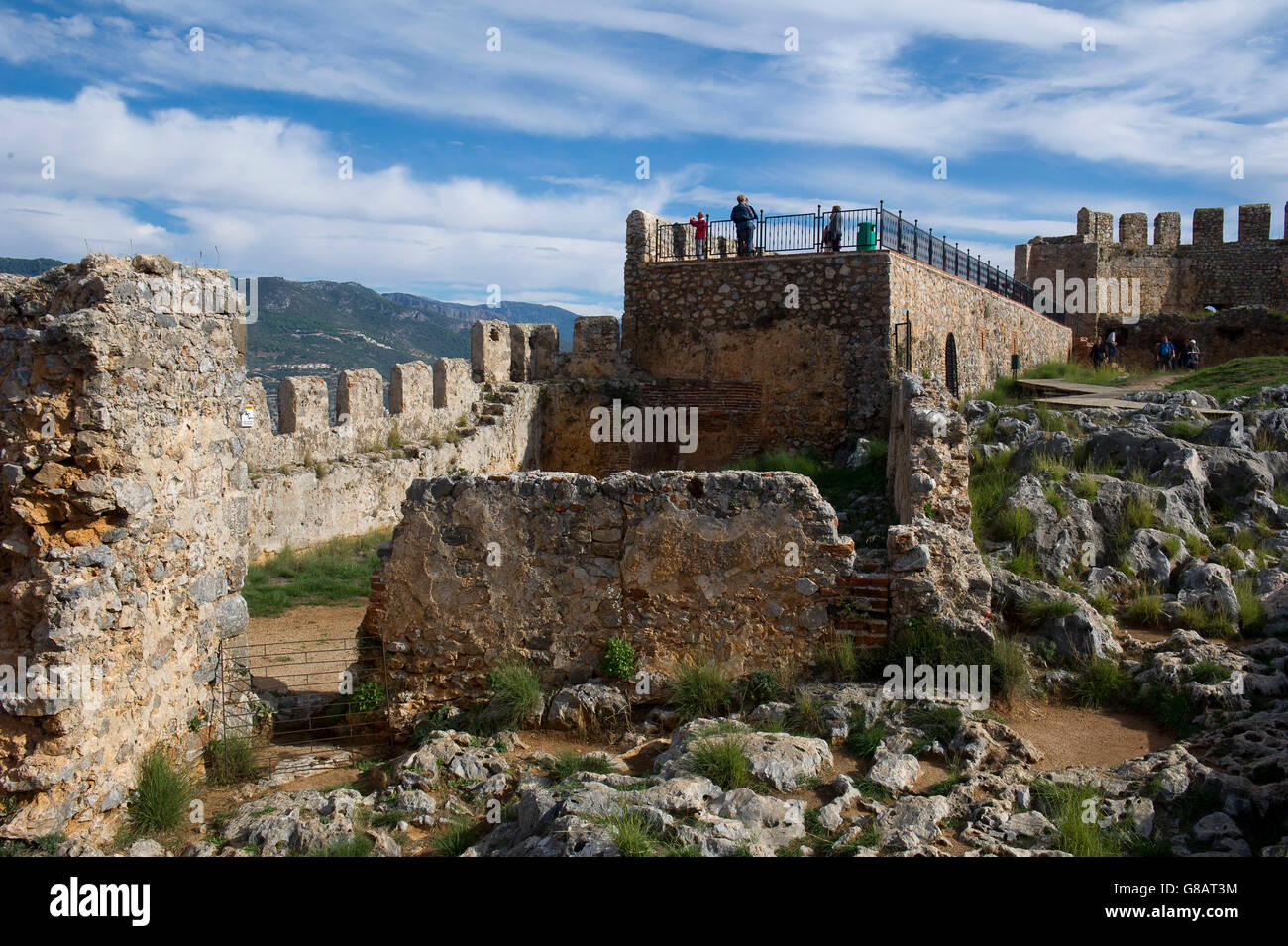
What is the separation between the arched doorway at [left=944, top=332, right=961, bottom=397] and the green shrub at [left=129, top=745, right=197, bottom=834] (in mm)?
16870

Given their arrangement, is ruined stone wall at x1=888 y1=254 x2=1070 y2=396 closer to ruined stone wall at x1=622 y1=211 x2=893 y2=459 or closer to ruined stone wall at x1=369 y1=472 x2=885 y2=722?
ruined stone wall at x1=622 y1=211 x2=893 y2=459

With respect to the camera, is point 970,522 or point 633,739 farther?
point 970,522

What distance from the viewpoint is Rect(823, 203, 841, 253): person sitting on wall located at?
17.4 m

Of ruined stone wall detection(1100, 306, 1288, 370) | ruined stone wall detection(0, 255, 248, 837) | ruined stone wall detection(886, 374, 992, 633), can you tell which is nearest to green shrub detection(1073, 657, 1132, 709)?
ruined stone wall detection(886, 374, 992, 633)

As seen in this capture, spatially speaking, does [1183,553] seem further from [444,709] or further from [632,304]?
[632,304]

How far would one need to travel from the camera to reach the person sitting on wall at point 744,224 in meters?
18.2

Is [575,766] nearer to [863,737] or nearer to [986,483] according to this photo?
[863,737]

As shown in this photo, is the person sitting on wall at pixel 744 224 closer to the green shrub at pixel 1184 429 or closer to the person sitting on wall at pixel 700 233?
the person sitting on wall at pixel 700 233

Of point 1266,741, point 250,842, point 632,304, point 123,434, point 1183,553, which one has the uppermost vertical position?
point 632,304

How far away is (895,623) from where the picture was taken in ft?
24.7

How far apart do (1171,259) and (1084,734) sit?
3706 centimetres

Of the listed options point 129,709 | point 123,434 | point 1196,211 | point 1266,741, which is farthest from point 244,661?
point 1196,211

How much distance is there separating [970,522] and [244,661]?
6.98 meters

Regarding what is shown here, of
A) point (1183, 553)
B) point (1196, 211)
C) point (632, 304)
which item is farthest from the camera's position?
point (1196, 211)
